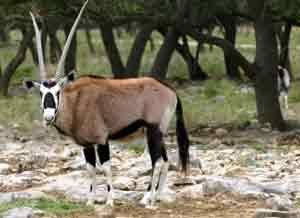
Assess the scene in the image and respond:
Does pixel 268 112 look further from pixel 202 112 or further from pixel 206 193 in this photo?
pixel 206 193

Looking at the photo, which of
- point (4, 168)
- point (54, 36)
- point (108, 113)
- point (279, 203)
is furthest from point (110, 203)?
point (54, 36)

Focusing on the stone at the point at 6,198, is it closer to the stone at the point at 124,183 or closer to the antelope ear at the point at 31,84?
the antelope ear at the point at 31,84

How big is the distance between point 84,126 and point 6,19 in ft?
28.3

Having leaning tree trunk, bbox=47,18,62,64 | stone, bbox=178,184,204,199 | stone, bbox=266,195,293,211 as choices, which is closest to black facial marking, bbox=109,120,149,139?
stone, bbox=178,184,204,199

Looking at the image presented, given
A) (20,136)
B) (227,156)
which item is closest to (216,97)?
(20,136)

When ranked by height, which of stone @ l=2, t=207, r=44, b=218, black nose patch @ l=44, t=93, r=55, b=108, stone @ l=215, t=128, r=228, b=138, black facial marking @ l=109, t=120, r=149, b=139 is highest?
black nose patch @ l=44, t=93, r=55, b=108

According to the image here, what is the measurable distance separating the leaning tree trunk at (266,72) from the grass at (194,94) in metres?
1.49

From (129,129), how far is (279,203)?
1.76 metres

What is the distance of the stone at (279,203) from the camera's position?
827 cm

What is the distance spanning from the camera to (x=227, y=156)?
13.0 metres

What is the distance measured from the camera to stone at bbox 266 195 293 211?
8266 mm

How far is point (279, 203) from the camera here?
8352 mm

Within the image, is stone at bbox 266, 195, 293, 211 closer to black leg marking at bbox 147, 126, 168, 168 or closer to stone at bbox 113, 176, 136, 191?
black leg marking at bbox 147, 126, 168, 168

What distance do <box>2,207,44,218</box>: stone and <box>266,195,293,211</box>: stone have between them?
213 cm
